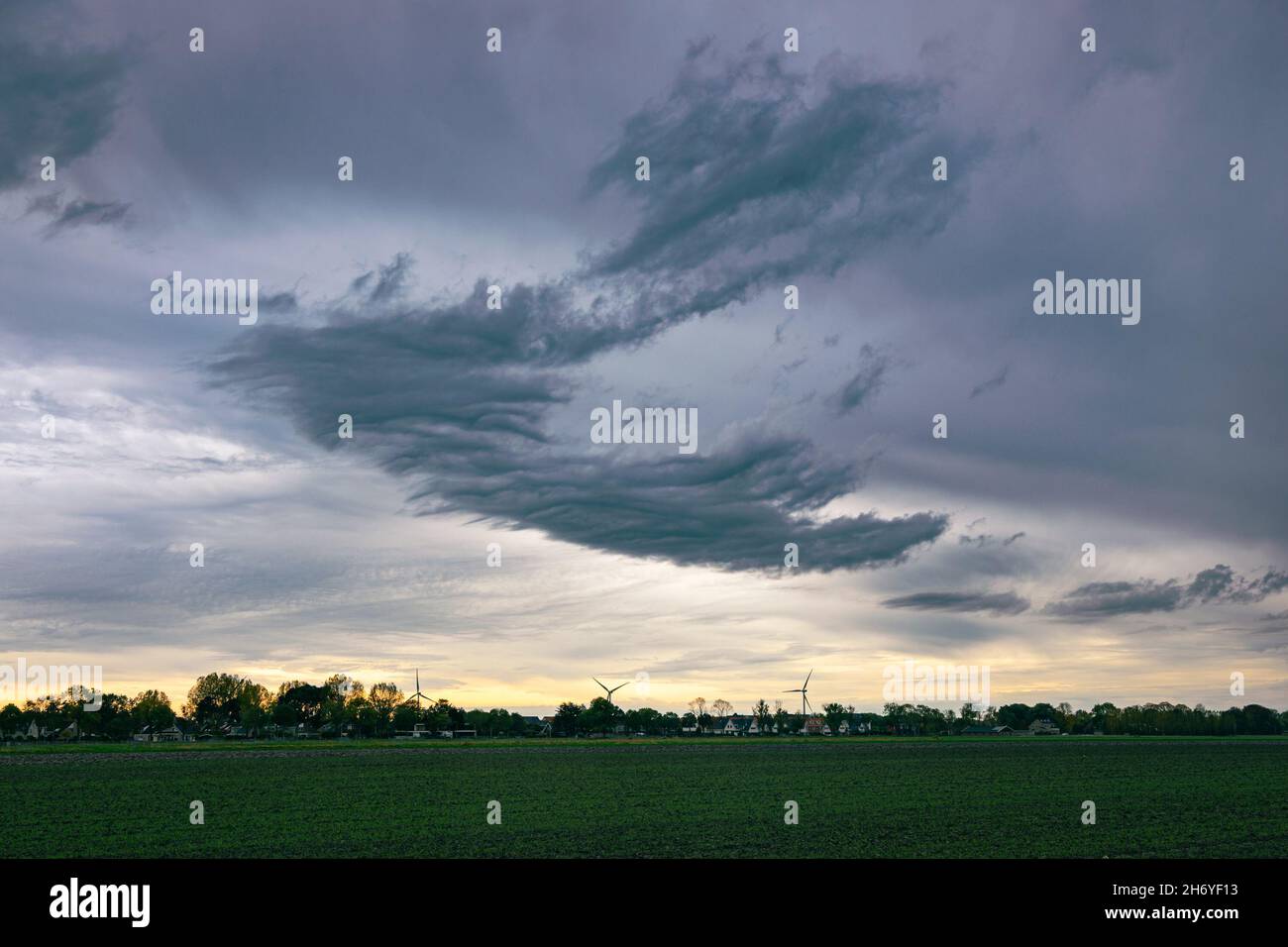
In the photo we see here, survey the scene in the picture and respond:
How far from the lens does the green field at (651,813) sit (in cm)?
3344

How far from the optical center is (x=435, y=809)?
152 feet

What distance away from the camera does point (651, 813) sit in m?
44.2

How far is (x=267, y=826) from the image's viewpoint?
39812 millimetres

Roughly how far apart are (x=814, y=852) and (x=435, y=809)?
21.5 m

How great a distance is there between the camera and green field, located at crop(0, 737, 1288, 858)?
110 ft

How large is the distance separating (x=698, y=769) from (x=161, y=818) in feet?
157
